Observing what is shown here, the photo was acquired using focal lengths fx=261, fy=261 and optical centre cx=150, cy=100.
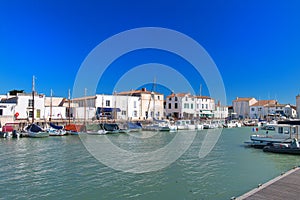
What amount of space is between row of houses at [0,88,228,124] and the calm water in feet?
86.9

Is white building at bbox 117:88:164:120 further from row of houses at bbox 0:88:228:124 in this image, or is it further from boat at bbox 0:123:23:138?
boat at bbox 0:123:23:138

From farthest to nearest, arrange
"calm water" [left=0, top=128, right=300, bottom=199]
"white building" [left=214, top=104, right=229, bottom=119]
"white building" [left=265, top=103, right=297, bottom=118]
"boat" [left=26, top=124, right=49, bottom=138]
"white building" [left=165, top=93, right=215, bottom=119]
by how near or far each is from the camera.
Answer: "white building" [left=265, top=103, right=297, bottom=118] → "white building" [left=214, top=104, right=229, bottom=119] → "white building" [left=165, top=93, right=215, bottom=119] → "boat" [left=26, top=124, right=49, bottom=138] → "calm water" [left=0, top=128, right=300, bottom=199]

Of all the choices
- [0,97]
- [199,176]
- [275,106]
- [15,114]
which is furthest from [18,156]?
[275,106]

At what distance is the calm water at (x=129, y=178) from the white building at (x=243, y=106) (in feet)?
272

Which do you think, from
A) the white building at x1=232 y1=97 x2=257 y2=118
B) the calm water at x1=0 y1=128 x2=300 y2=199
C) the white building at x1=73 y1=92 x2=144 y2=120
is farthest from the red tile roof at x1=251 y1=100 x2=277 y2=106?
the calm water at x1=0 y1=128 x2=300 y2=199

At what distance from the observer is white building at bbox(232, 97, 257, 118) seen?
99.1 m

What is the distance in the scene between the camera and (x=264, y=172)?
15.6m

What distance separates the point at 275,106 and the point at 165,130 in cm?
6452

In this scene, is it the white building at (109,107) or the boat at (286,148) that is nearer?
the boat at (286,148)

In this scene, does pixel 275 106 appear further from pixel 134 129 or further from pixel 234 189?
pixel 234 189

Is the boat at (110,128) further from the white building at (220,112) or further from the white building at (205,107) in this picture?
the white building at (220,112)

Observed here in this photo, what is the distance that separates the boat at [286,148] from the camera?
21.8 metres

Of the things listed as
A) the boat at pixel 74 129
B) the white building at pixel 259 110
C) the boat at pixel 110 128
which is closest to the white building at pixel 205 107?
the white building at pixel 259 110

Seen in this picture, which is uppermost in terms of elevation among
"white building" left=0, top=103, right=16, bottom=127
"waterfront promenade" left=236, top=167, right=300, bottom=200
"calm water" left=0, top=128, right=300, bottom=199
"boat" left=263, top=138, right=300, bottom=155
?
"white building" left=0, top=103, right=16, bottom=127
